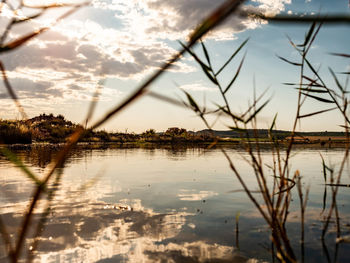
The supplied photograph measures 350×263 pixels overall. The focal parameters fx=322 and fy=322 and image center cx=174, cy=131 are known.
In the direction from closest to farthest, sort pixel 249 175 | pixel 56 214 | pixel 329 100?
1. pixel 329 100
2. pixel 56 214
3. pixel 249 175

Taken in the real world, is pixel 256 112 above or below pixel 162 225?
above

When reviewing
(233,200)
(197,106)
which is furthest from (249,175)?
(197,106)

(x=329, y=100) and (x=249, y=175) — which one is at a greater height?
(x=329, y=100)

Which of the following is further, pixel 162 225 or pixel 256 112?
pixel 162 225

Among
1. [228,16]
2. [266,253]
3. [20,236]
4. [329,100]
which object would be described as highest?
[329,100]

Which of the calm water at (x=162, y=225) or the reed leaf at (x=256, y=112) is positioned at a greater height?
the reed leaf at (x=256, y=112)

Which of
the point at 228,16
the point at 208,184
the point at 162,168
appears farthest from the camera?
the point at 162,168

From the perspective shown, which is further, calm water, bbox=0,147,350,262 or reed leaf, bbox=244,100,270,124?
calm water, bbox=0,147,350,262

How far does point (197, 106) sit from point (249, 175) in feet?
32.0

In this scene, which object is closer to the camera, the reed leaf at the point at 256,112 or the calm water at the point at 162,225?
the reed leaf at the point at 256,112

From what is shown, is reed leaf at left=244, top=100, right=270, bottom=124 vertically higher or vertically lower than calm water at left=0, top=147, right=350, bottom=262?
higher

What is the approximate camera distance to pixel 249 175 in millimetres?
11258

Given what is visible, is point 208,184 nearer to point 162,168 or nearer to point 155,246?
point 162,168

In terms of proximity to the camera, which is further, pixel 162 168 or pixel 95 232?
pixel 162 168
